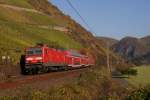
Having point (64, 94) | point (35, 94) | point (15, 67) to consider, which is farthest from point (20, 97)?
point (15, 67)

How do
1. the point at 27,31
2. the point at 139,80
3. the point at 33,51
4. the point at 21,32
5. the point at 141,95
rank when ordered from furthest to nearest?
the point at 27,31 → the point at 21,32 → the point at 139,80 → the point at 33,51 → the point at 141,95

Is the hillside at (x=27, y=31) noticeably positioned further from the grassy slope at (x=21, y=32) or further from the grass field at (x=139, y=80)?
the grass field at (x=139, y=80)

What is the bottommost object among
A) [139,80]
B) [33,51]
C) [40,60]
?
[139,80]

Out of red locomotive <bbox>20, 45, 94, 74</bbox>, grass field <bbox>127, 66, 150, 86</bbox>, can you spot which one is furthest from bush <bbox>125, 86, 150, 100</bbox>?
grass field <bbox>127, 66, 150, 86</bbox>

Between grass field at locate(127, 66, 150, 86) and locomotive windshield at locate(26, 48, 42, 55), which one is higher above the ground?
locomotive windshield at locate(26, 48, 42, 55)

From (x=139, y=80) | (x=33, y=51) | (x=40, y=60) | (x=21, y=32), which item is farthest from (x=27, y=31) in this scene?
(x=40, y=60)

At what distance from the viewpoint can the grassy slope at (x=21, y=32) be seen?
80562 millimetres

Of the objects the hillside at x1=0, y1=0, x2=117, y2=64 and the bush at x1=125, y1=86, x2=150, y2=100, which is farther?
the hillside at x1=0, y1=0, x2=117, y2=64

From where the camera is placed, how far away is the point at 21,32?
108625 millimetres

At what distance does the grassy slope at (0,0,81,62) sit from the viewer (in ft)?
264

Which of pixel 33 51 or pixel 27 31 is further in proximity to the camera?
pixel 27 31

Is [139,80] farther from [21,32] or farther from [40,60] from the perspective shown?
[40,60]

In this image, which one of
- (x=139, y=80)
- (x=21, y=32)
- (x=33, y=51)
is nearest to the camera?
(x=33, y=51)

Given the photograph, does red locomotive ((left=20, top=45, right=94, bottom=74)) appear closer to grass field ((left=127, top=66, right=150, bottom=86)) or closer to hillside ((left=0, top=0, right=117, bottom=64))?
hillside ((left=0, top=0, right=117, bottom=64))
